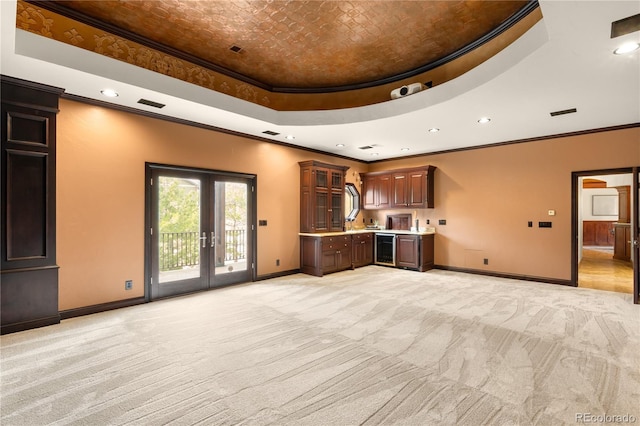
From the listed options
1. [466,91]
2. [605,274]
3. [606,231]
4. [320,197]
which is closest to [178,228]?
[320,197]

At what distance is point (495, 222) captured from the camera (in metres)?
6.73

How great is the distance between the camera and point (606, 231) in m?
12.5

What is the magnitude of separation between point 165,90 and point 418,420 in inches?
180

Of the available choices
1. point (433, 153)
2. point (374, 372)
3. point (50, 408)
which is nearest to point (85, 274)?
point (50, 408)

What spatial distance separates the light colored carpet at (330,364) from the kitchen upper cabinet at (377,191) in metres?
3.99

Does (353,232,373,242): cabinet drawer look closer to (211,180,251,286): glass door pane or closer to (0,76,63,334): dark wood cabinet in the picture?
(211,180,251,286): glass door pane

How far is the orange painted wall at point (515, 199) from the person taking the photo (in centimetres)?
566

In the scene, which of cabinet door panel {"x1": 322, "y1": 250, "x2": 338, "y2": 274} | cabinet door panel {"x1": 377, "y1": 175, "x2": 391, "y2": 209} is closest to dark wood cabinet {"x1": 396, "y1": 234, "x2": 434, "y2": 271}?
cabinet door panel {"x1": 377, "y1": 175, "x2": 391, "y2": 209}

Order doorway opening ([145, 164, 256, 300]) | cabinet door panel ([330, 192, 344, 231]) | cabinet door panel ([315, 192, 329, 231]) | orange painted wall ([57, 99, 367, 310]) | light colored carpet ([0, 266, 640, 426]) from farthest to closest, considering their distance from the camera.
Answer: cabinet door panel ([330, 192, 344, 231]) → cabinet door panel ([315, 192, 329, 231]) → doorway opening ([145, 164, 256, 300]) → orange painted wall ([57, 99, 367, 310]) → light colored carpet ([0, 266, 640, 426])

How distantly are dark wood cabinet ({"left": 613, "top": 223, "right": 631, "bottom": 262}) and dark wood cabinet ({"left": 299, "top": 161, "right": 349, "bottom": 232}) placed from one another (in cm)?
842

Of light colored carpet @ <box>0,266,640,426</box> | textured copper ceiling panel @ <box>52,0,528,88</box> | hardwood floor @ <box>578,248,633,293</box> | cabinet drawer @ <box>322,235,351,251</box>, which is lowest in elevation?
light colored carpet @ <box>0,266,640,426</box>

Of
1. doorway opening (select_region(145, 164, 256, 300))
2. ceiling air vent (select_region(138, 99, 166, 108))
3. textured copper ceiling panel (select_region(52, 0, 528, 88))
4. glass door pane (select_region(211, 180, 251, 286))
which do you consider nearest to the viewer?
textured copper ceiling panel (select_region(52, 0, 528, 88))

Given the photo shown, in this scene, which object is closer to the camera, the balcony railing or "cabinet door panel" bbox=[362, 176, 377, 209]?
the balcony railing

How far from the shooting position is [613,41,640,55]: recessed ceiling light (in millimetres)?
2799
